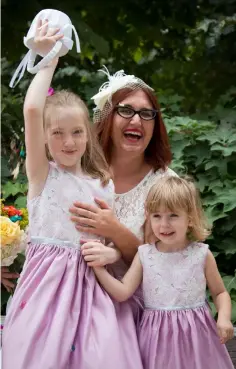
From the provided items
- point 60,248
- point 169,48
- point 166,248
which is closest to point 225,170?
point 166,248

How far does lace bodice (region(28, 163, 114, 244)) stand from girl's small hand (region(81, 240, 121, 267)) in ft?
Result: 0.14

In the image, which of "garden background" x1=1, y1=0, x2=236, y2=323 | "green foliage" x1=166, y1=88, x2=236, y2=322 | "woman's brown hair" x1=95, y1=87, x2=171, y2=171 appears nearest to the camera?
"woman's brown hair" x1=95, y1=87, x2=171, y2=171

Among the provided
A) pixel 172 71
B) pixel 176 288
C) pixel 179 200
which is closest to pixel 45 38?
pixel 179 200

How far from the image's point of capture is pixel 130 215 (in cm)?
210

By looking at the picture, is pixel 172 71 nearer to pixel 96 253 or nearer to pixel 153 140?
pixel 153 140

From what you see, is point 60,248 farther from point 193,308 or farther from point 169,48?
point 169,48

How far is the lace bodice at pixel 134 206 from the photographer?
2066 millimetres

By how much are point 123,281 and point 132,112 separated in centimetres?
61

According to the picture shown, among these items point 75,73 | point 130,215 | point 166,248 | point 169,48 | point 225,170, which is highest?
point 169,48

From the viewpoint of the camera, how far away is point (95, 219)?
1.82m

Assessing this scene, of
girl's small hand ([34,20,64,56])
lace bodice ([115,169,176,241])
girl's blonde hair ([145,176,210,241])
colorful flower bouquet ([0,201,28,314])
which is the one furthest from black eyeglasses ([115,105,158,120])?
colorful flower bouquet ([0,201,28,314])

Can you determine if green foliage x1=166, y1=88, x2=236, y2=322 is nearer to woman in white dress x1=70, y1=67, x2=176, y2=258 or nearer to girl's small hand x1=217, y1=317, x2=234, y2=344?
woman in white dress x1=70, y1=67, x2=176, y2=258

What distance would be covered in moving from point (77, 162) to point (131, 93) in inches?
16.6

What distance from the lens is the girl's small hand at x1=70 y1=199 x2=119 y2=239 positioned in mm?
1801
